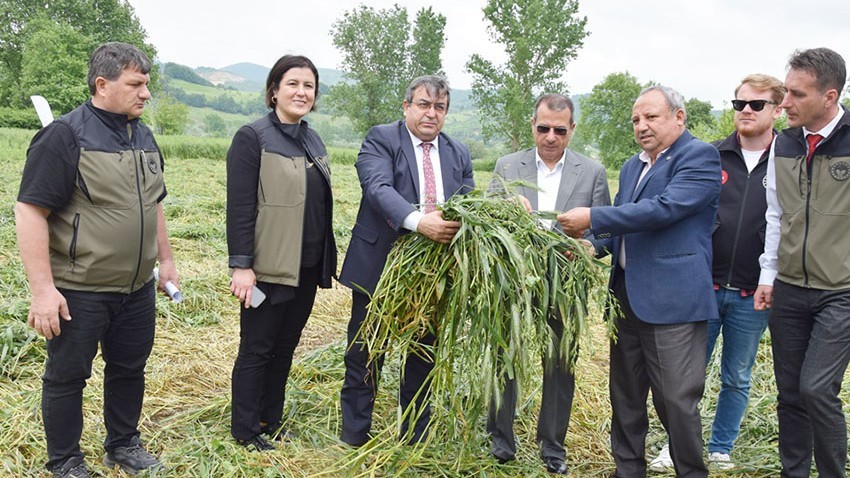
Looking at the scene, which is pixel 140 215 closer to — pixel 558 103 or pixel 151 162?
pixel 151 162

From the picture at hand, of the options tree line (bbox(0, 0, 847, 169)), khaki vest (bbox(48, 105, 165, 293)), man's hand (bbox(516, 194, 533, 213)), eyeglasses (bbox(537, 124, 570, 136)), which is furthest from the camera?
tree line (bbox(0, 0, 847, 169))

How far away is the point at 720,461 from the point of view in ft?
11.6

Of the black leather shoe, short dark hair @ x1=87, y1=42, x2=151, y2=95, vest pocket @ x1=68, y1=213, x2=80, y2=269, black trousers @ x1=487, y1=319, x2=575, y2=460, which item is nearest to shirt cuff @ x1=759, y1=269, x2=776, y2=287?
black trousers @ x1=487, y1=319, x2=575, y2=460

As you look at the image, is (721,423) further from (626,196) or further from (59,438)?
(59,438)

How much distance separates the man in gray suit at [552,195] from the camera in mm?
3490

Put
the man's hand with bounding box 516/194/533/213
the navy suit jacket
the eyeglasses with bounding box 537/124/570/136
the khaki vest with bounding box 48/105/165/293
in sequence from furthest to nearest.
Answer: the eyeglasses with bounding box 537/124/570/136 → the navy suit jacket → the man's hand with bounding box 516/194/533/213 → the khaki vest with bounding box 48/105/165/293

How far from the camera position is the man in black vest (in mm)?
2707

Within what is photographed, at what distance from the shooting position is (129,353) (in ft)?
10.5

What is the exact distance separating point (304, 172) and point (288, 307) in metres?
0.80

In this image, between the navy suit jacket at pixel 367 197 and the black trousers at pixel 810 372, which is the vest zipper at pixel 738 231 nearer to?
the black trousers at pixel 810 372

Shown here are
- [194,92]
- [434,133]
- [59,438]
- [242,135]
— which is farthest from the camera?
[194,92]

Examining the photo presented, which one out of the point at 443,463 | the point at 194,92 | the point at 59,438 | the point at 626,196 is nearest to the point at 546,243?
the point at 626,196

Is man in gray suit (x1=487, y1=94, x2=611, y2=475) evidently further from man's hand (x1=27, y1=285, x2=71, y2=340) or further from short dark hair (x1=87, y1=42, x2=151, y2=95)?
man's hand (x1=27, y1=285, x2=71, y2=340)

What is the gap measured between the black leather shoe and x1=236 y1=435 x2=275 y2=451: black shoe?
1592 mm
